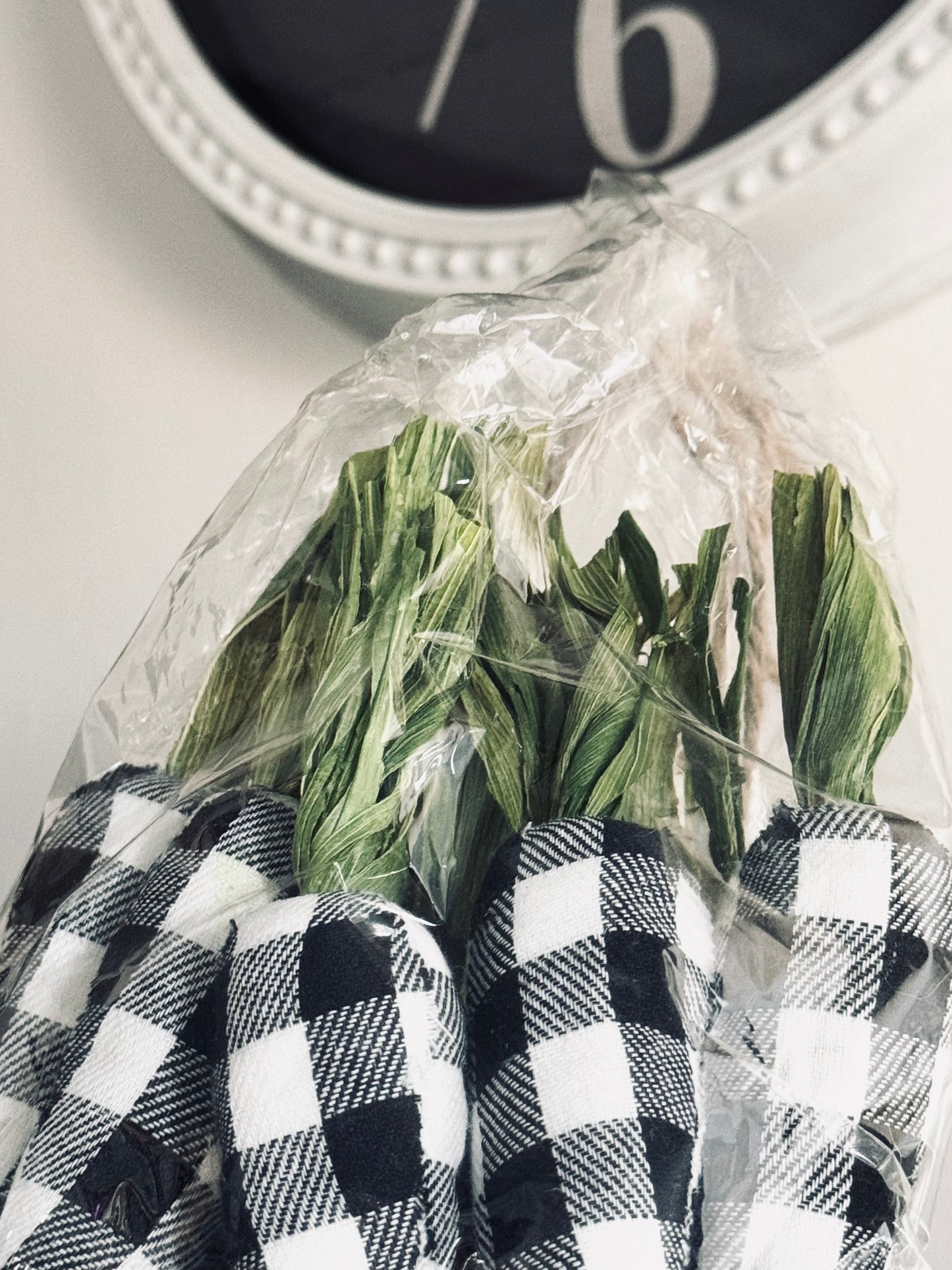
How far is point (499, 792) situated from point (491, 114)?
1.11 ft

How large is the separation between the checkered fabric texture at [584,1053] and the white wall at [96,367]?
1.24 feet

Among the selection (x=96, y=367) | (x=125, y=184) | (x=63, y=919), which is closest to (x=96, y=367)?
(x=96, y=367)

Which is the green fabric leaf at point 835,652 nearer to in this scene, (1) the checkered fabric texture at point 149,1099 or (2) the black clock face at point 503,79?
(1) the checkered fabric texture at point 149,1099

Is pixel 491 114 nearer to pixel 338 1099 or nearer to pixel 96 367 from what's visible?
pixel 96 367

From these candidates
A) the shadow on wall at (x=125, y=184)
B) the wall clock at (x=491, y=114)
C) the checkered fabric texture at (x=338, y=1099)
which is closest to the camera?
the checkered fabric texture at (x=338, y=1099)

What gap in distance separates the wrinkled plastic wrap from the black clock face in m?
0.14

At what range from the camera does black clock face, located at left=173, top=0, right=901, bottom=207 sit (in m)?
0.43

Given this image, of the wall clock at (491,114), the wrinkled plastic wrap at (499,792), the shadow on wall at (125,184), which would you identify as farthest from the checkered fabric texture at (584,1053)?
the shadow on wall at (125,184)

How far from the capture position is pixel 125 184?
23.3 inches

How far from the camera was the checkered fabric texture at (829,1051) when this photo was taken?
0.22 metres

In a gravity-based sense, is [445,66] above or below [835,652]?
above

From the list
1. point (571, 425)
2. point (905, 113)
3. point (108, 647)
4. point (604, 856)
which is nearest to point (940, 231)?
point (905, 113)

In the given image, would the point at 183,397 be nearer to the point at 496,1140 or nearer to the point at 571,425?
the point at 571,425

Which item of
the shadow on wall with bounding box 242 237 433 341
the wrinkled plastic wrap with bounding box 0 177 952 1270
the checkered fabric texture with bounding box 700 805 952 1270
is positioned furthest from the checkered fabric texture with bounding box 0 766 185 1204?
the shadow on wall with bounding box 242 237 433 341
